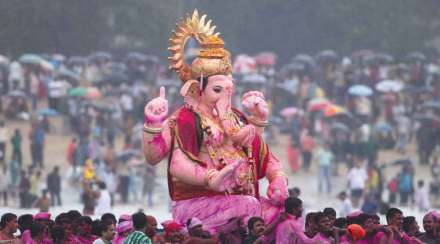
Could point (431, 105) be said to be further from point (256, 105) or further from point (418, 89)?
point (256, 105)

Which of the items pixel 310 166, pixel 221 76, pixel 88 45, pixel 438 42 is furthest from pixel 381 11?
pixel 221 76

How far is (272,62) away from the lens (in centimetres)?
5256

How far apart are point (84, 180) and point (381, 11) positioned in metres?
18.7

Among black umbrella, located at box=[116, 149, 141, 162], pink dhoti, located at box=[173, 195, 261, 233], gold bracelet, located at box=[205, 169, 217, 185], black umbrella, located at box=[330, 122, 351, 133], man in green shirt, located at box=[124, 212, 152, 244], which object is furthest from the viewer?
black umbrella, located at box=[330, 122, 351, 133]

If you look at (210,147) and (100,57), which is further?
(100,57)

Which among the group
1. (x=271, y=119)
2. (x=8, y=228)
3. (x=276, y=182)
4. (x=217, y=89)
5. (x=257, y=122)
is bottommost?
(x=8, y=228)

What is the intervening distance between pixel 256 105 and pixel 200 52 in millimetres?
637

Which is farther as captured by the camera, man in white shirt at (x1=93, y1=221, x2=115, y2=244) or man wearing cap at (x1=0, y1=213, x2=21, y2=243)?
man wearing cap at (x1=0, y1=213, x2=21, y2=243)

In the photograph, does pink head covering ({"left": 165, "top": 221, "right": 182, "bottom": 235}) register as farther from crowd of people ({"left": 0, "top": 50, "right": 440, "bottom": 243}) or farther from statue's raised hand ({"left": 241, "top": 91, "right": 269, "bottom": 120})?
crowd of people ({"left": 0, "top": 50, "right": 440, "bottom": 243})

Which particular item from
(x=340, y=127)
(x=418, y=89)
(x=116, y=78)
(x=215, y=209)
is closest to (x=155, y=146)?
(x=215, y=209)

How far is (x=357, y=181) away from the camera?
39750mm

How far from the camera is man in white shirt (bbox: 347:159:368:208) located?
129 ft

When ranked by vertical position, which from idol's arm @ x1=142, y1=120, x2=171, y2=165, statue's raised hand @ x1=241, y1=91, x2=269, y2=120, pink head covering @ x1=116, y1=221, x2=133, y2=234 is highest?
statue's raised hand @ x1=241, y1=91, x2=269, y2=120

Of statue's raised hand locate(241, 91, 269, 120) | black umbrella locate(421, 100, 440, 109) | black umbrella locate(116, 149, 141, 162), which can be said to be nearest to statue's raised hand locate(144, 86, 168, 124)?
statue's raised hand locate(241, 91, 269, 120)
